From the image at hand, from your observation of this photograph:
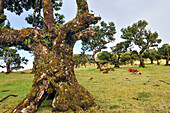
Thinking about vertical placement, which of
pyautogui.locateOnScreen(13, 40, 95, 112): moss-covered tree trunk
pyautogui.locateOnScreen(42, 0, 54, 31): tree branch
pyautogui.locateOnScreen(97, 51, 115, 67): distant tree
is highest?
pyautogui.locateOnScreen(42, 0, 54, 31): tree branch

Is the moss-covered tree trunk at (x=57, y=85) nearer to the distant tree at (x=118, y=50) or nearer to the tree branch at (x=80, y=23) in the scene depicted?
the tree branch at (x=80, y=23)

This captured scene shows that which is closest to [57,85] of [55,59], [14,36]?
[55,59]

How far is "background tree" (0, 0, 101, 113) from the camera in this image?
3.99m

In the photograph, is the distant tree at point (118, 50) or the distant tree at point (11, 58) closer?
the distant tree at point (11, 58)

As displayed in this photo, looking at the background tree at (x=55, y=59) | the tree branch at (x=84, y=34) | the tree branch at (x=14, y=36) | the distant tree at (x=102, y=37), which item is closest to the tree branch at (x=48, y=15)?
the background tree at (x=55, y=59)

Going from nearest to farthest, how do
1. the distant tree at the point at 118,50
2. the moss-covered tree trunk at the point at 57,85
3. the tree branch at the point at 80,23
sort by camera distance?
the moss-covered tree trunk at the point at 57,85 < the tree branch at the point at 80,23 < the distant tree at the point at 118,50

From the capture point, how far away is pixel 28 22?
12.3 m

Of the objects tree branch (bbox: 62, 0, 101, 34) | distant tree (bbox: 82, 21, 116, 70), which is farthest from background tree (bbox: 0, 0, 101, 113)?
distant tree (bbox: 82, 21, 116, 70)

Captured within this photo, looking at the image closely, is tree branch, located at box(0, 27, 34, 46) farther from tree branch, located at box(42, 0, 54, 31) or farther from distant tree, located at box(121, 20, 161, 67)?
distant tree, located at box(121, 20, 161, 67)

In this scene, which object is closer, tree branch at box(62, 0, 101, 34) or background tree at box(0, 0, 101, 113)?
background tree at box(0, 0, 101, 113)

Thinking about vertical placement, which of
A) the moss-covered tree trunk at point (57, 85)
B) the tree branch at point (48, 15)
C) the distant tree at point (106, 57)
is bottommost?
the moss-covered tree trunk at point (57, 85)

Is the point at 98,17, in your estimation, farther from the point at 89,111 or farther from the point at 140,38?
the point at 140,38

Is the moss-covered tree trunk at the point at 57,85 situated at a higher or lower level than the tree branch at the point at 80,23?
Result: lower

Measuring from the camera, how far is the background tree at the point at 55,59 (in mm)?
3986
